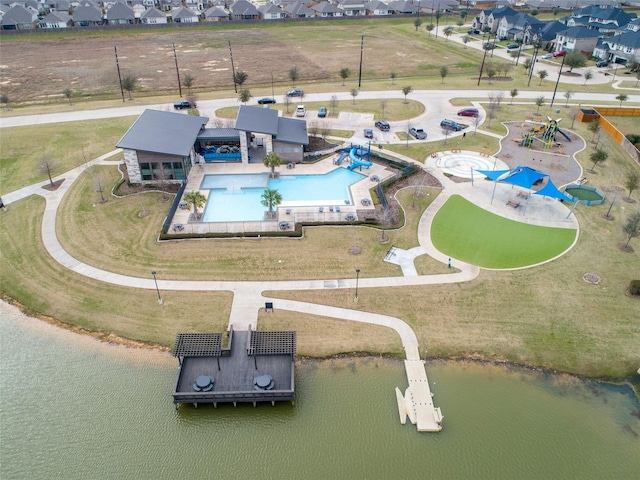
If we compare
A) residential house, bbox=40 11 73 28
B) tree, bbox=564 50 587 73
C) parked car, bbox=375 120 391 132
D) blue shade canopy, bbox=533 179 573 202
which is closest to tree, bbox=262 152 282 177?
parked car, bbox=375 120 391 132

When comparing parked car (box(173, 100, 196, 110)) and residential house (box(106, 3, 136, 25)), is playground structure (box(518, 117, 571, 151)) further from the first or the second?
residential house (box(106, 3, 136, 25))

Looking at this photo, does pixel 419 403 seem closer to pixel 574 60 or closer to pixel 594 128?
pixel 594 128

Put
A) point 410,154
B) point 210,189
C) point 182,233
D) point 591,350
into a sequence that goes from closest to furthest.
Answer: point 591,350 → point 182,233 → point 210,189 → point 410,154

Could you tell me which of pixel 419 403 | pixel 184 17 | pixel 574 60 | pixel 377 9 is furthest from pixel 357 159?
pixel 377 9

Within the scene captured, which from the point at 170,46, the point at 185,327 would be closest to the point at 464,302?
the point at 185,327

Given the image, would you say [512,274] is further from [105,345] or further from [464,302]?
[105,345]

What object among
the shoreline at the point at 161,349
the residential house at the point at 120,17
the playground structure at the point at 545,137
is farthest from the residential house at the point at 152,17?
the shoreline at the point at 161,349
